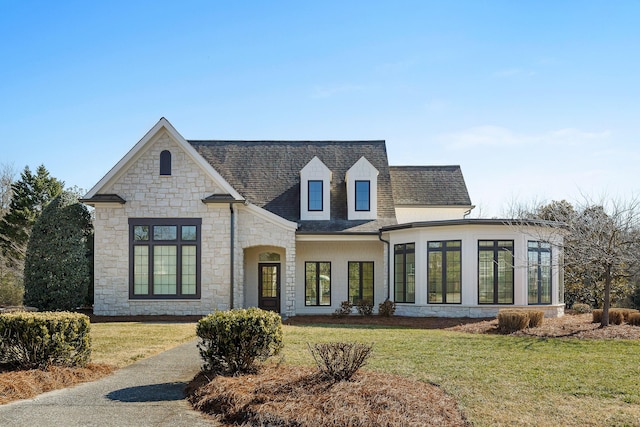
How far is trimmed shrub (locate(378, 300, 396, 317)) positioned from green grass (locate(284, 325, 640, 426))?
5.08m

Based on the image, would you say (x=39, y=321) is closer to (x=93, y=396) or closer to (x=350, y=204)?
(x=93, y=396)

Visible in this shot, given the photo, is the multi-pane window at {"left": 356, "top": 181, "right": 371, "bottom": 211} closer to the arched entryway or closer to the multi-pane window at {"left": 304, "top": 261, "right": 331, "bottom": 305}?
the multi-pane window at {"left": 304, "top": 261, "right": 331, "bottom": 305}

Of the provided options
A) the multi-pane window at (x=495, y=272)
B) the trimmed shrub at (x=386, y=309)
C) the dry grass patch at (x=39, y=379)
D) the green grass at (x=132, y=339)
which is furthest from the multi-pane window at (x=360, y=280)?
the dry grass patch at (x=39, y=379)

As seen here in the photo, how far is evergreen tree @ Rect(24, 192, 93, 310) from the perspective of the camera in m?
22.1

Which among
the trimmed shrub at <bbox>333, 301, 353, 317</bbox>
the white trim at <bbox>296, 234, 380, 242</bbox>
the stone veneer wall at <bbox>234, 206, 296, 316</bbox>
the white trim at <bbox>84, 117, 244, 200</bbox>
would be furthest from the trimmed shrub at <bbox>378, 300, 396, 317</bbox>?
the white trim at <bbox>84, 117, 244, 200</bbox>

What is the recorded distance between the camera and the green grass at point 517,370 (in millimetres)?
7930

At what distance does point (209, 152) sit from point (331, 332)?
13.1 meters

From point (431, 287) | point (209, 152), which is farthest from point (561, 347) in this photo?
point (209, 152)

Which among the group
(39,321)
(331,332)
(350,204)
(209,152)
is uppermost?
(209,152)

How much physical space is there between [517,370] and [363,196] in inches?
573

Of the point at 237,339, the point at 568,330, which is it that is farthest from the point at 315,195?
the point at 237,339

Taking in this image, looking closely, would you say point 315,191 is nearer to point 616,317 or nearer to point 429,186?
point 429,186

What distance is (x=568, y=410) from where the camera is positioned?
315 inches

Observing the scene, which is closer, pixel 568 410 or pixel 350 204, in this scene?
pixel 568 410
